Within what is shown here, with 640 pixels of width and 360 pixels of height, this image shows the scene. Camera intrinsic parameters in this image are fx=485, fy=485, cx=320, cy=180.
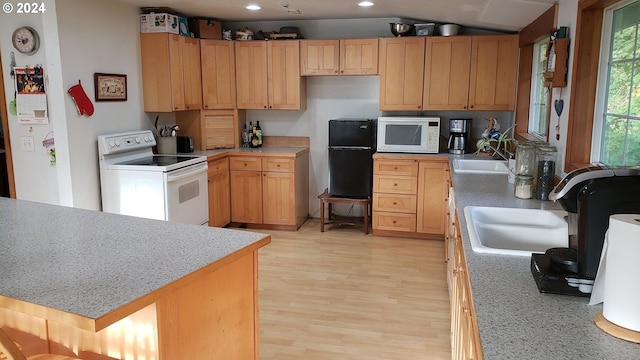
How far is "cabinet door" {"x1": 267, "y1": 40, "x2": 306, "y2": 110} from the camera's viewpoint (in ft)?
16.8

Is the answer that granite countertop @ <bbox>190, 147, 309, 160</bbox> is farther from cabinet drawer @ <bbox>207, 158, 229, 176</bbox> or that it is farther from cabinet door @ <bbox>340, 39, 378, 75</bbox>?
cabinet door @ <bbox>340, 39, 378, 75</bbox>

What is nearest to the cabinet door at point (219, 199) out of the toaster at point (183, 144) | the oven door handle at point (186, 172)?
Answer: the oven door handle at point (186, 172)

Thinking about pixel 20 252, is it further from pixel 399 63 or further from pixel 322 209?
pixel 399 63

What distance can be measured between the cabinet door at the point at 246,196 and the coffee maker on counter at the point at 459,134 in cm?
205

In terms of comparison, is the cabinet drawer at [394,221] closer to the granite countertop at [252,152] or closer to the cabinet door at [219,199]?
the granite countertop at [252,152]

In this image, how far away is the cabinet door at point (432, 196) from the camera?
15.5ft

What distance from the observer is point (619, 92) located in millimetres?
2473

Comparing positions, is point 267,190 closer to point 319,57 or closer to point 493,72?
point 319,57

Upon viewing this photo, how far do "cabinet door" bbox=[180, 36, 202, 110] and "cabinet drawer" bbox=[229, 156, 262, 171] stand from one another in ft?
2.23

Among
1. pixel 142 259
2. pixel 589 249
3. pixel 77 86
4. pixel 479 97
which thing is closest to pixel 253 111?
pixel 77 86

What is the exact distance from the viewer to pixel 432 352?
9.09 feet

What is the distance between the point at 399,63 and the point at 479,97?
86 cm

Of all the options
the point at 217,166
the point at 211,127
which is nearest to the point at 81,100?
the point at 217,166

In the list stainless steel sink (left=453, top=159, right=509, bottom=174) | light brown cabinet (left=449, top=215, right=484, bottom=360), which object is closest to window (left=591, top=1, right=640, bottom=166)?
light brown cabinet (left=449, top=215, right=484, bottom=360)
